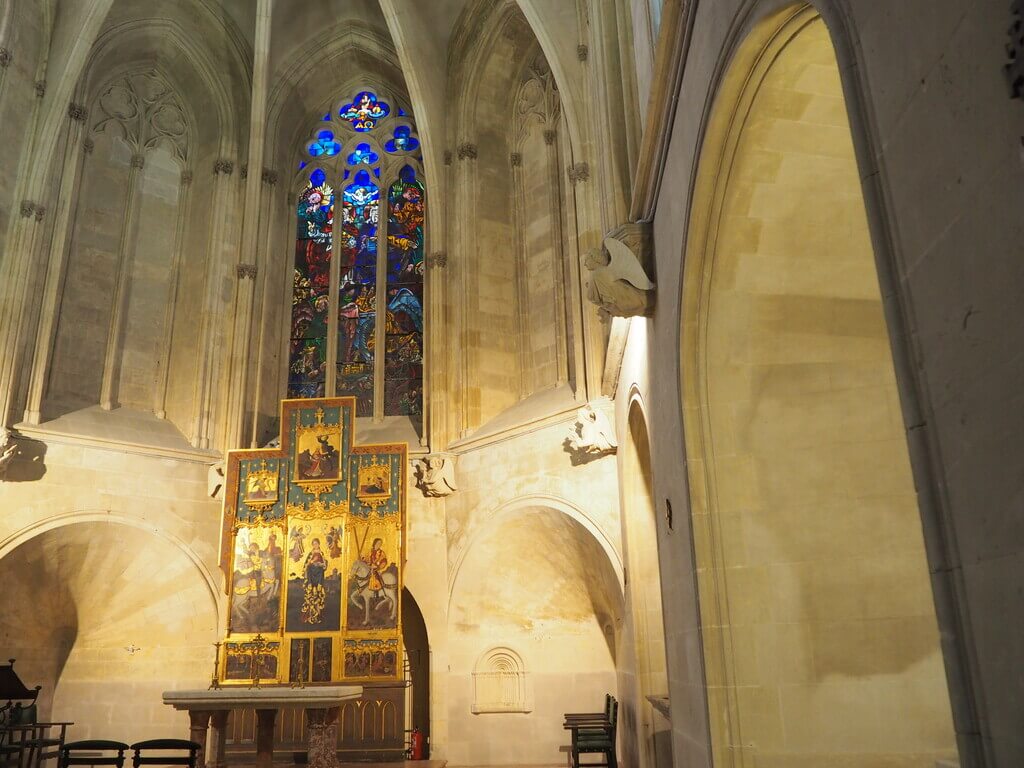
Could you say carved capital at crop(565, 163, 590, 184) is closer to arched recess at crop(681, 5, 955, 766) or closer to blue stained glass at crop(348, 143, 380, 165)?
blue stained glass at crop(348, 143, 380, 165)

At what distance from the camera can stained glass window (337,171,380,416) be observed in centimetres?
1323

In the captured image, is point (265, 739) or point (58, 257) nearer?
point (265, 739)

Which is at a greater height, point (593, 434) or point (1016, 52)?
point (593, 434)

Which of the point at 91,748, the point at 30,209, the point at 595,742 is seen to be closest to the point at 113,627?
the point at 91,748

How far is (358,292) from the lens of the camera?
1370 cm

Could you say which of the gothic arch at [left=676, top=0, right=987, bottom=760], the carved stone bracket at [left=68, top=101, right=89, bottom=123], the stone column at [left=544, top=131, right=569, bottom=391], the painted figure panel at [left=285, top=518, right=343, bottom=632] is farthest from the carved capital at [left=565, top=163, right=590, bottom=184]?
the gothic arch at [left=676, top=0, right=987, bottom=760]

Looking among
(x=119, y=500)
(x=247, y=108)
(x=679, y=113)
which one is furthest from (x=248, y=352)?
(x=679, y=113)

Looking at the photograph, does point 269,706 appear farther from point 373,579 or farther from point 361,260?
point 361,260

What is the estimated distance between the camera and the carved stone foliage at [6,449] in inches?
387

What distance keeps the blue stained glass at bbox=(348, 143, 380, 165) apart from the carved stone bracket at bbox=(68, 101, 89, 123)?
3.79m

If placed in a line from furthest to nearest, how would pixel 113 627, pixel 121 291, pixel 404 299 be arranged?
1. pixel 404 299
2. pixel 121 291
3. pixel 113 627

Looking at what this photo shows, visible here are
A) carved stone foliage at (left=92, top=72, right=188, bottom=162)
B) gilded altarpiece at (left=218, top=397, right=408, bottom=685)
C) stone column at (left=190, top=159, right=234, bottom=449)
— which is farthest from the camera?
carved stone foliage at (left=92, top=72, right=188, bottom=162)

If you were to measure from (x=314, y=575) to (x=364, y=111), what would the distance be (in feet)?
25.9

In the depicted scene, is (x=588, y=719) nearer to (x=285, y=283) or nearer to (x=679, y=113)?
(x=679, y=113)
